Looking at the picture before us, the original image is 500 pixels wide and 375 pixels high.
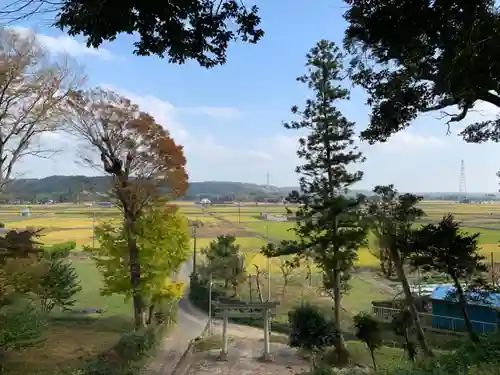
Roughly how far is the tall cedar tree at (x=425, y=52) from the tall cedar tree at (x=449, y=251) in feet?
7.57

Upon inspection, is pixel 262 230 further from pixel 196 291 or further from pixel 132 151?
pixel 132 151

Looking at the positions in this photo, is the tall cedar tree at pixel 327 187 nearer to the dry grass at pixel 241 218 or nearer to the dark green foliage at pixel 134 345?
the dark green foliage at pixel 134 345

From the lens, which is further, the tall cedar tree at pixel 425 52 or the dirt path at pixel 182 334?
the dirt path at pixel 182 334

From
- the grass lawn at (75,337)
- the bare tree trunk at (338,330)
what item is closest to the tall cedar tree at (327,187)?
the bare tree trunk at (338,330)

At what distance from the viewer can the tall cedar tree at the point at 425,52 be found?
3.68 meters

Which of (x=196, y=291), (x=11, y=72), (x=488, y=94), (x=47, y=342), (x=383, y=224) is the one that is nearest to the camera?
(x=488, y=94)

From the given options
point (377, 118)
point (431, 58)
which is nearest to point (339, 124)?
point (377, 118)

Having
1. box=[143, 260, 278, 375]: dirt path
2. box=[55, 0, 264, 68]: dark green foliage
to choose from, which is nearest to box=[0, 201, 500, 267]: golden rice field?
box=[143, 260, 278, 375]: dirt path

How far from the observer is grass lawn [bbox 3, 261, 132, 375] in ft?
26.8

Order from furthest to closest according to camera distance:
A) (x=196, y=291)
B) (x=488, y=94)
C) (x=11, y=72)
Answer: (x=196, y=291) → (x=11, y=72) → (x=488, y=94)

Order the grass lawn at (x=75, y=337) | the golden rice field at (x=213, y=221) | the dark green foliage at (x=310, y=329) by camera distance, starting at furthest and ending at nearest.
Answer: the golden rice field at (x=213, y=221) → the dark green foliage at (x=310, y=329) → the grass lawn at (x=75, y=337)

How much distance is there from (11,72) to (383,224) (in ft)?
25.0

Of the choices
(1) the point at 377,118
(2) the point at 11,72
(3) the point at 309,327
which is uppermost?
(2) the point at 11,72

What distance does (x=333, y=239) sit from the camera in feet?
37.3
